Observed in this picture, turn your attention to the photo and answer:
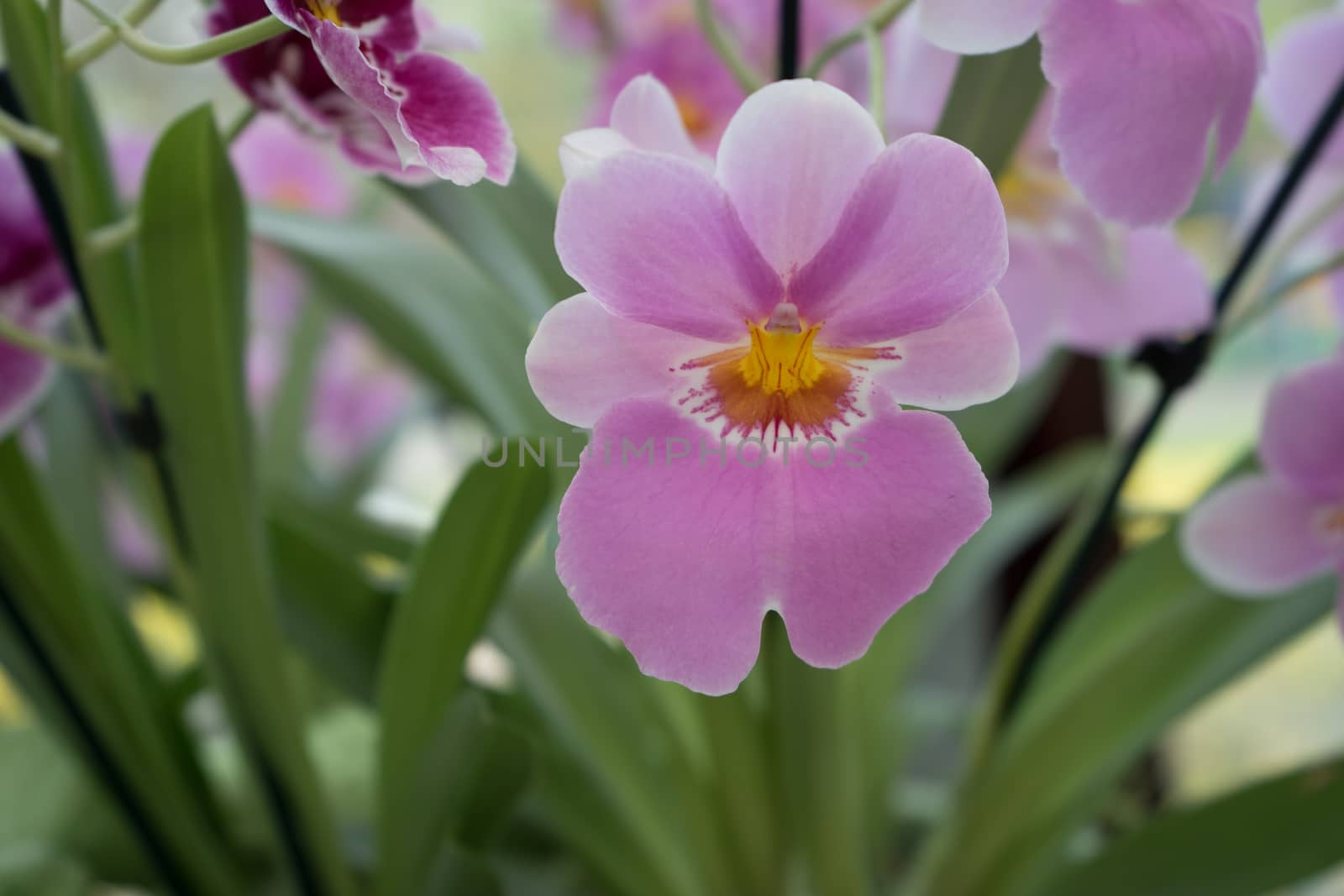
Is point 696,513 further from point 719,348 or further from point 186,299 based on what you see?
point 186,299

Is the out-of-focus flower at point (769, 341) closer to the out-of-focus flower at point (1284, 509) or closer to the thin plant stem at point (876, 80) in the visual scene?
the thin plant stem at point (876, 80)

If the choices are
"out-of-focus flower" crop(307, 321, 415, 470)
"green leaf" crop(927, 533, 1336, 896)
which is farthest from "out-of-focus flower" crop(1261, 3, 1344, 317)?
"out-of-focus flower" crop(307, 321, 415, 470)

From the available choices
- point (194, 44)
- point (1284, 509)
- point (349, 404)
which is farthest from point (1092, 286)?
point (349, 404)

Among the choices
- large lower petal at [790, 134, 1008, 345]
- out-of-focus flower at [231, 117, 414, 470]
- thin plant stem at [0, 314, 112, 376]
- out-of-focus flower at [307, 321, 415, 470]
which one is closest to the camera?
large lower petal at [790, 134, 1008, 345]

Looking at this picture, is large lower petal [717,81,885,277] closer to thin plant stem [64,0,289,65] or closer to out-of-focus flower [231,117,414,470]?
thin plant stem [64,0,289,65]

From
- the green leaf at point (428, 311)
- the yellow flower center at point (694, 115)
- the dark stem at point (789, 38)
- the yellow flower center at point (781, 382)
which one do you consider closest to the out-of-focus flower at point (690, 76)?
the yellow flower center at point (694, 115)

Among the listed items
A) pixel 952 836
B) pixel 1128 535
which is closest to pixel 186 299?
pixel 952 836

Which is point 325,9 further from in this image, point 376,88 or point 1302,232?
point 1302,232

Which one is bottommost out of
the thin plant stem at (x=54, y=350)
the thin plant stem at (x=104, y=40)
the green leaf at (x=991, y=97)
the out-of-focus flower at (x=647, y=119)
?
the thin plant stem at (x=54, y=350)
